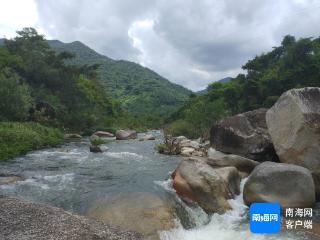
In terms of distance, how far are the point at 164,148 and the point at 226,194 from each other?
1665cm

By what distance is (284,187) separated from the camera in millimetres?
14500

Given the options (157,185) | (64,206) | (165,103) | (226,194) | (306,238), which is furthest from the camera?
(165,103)

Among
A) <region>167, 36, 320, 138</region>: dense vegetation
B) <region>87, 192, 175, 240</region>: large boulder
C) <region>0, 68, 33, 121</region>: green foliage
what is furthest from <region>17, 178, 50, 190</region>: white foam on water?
<region>167, 36, 320, 138</region>: dense vegetation

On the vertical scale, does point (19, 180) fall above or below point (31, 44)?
below

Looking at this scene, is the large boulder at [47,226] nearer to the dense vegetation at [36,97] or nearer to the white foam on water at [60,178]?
the white foam on water at [60,178]

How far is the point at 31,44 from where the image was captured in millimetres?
66312

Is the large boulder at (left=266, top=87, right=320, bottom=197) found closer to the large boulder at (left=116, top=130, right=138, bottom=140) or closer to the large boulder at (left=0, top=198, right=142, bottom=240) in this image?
the large boulder at (left=0, top=198, right=142, bottom=240)

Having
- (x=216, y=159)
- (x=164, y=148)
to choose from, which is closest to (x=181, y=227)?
(x=216, y=159)

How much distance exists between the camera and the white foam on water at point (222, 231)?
12.0 metres

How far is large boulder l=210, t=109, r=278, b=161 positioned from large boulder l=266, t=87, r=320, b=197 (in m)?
3.16

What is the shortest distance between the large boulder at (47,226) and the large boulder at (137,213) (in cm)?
62

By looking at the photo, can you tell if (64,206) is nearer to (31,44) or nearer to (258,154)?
(258,154)

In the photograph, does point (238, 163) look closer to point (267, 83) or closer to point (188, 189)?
point (188, 189)

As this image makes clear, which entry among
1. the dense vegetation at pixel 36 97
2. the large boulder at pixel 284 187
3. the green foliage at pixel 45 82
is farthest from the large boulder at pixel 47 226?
the green foliage at pixel 45 82
